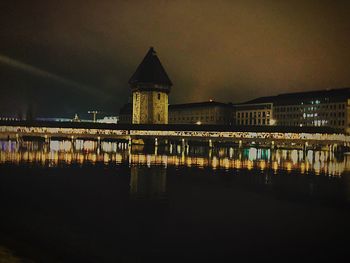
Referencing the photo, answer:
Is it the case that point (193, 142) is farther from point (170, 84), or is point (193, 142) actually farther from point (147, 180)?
point (147, 180)

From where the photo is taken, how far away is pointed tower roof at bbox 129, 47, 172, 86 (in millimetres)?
65625

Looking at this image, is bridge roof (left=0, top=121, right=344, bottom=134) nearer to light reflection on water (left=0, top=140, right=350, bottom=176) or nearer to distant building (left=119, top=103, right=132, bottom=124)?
light reflection on water (left=0, top=140, right=350, bottom=176)

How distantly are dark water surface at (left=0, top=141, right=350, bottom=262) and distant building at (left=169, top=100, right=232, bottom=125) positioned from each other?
69471mm

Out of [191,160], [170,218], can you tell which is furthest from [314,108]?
[170,218]

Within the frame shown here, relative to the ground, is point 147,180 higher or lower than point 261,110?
lower

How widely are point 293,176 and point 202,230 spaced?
1338 cm

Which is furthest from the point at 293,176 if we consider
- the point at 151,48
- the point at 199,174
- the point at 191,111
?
the point at 191,111

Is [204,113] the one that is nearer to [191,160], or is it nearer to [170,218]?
[191,160]

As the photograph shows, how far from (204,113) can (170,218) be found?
268 feet

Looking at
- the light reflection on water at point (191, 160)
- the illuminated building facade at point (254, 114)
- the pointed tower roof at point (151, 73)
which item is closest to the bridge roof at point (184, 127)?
the light reflection on water at point (191, 160)

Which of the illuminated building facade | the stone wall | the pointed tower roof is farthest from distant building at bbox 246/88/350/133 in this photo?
the stone wall

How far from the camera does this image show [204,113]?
9256 cm

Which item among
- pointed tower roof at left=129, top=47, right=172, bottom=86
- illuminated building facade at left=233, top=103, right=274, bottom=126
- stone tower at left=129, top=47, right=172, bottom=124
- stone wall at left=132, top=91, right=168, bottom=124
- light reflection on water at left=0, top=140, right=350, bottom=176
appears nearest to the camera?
light reflection on water at left=0, top=140, right=350, bottom=176

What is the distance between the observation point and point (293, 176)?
73.5 ft
